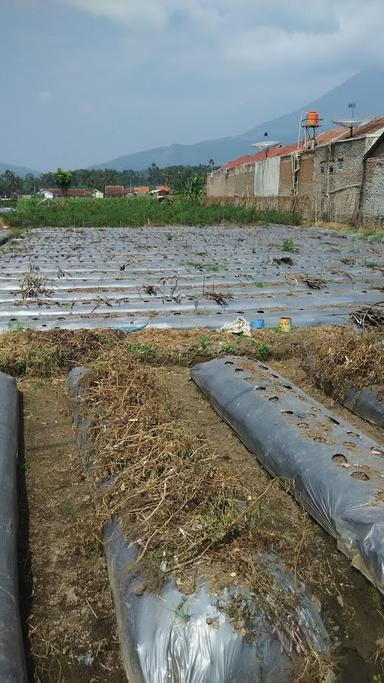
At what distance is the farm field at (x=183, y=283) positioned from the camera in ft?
24.9

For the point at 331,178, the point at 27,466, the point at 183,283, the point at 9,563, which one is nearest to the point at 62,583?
the point at 9,563

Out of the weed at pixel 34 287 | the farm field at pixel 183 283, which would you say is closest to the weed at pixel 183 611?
the farm field at pixel 183 283

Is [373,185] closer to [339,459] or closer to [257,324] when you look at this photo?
[257,324]

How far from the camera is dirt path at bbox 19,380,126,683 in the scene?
8.11ft

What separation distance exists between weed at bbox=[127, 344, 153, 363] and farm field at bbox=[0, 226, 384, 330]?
0.81 meters

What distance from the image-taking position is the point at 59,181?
46406 mm

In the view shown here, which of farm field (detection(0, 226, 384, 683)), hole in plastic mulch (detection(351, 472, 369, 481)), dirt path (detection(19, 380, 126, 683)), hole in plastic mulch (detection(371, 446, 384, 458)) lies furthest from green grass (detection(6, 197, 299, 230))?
hole in plastic mulch (detection(351, 472, 369, 481))

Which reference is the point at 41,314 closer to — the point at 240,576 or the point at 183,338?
the point at 183,338

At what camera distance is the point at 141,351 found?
636 cm

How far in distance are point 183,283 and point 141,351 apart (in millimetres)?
3707

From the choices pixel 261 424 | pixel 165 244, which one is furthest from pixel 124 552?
pixel 165 244

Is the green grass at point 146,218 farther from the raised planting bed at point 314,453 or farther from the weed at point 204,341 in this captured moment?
the raised planting bed at point 314,453

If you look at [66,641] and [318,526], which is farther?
[318,526]

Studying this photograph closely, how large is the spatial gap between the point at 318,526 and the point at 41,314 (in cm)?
545
